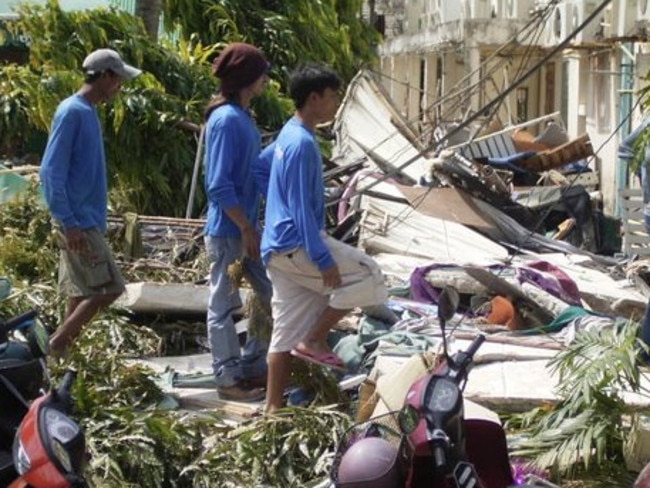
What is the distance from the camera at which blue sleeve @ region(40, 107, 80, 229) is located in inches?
291

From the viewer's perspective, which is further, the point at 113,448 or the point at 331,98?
the point at 331,98

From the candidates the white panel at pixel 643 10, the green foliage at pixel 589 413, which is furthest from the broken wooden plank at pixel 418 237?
the white panel at pixel 643 10

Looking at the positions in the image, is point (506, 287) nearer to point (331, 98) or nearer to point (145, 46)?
point (331, 98)

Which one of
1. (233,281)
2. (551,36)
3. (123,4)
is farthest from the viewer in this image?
(551,36)

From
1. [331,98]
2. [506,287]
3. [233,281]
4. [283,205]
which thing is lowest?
[506,287]

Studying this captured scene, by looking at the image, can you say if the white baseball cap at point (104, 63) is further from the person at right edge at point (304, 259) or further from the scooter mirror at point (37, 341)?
the scooter mirror at point (37, 341)

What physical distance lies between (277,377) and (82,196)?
1608 millimetres

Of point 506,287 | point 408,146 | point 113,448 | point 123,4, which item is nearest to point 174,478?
point 113,448

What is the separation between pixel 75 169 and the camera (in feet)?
24.7

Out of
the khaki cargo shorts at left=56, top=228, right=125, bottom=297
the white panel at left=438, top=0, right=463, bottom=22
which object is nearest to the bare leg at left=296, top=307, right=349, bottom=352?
the khaki cargo shorts at left=56, top=228, right=125, bottom=297

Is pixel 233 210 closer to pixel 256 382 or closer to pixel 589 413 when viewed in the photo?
pixel 256 382

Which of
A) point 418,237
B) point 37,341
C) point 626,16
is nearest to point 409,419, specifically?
point 37,341

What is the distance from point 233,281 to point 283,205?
33.6 inches

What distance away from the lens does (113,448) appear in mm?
6195
